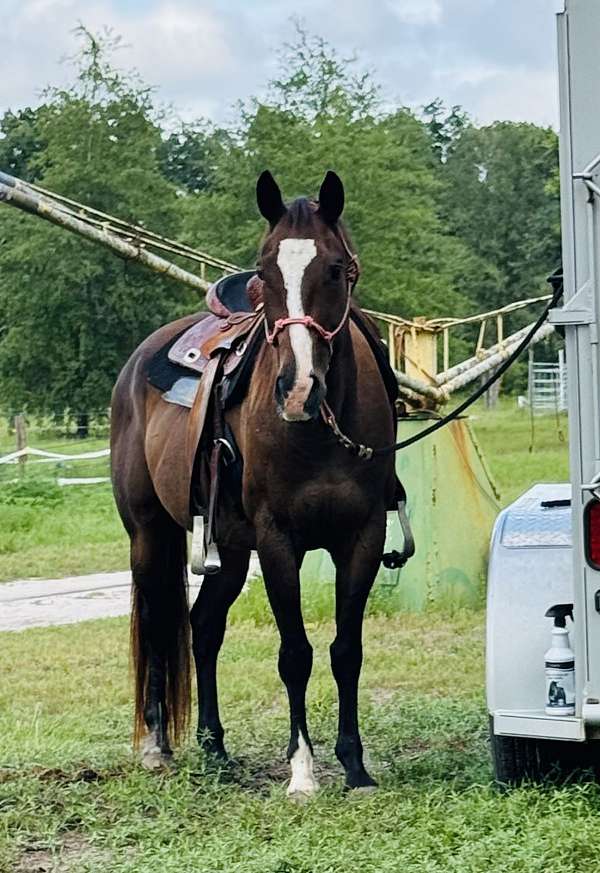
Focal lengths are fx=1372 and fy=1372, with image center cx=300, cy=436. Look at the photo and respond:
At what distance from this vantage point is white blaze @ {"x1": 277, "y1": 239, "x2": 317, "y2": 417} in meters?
4.55

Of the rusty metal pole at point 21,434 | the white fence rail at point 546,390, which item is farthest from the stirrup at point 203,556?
the white fence rail at point 546,390

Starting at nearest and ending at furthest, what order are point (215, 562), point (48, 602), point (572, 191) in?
point (572, 191) < point (215, 562) < point (48, 602)

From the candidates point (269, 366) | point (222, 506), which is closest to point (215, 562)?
point (222, 506)

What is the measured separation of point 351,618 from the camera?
5.18 metres

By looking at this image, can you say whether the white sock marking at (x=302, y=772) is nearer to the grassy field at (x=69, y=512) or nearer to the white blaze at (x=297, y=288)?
the white blaze at (x=297, y=288)

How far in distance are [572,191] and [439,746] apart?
8.66ft

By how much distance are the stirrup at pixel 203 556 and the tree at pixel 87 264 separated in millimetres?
20949

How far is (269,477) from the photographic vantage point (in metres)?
5.05

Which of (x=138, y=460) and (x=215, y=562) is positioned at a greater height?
(x=138, y=460)

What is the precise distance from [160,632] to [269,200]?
220cm

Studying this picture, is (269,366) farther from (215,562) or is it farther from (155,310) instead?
(155,310)

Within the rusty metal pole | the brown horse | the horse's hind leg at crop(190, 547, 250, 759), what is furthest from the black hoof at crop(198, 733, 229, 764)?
the rusty metal pole

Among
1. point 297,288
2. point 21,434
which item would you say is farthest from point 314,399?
point 21,434

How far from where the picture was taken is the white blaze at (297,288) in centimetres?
455
